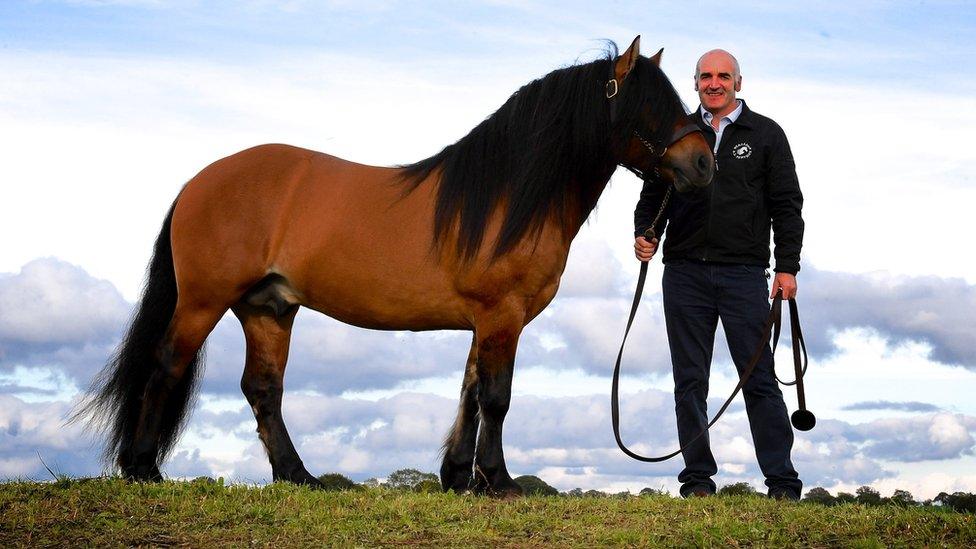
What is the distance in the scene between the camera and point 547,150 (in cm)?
718

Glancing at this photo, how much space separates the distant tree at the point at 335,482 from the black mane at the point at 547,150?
2.12m

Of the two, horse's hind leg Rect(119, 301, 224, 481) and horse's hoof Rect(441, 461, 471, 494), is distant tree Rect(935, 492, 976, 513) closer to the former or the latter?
horse's hoof Rect(441, 461, 471, 494)

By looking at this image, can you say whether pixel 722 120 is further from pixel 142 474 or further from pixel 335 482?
pixel 142 474

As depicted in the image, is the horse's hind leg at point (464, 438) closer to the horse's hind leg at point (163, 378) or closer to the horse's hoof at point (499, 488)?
the horse's hoof at point (499, 488)

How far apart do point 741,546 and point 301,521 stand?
2.60 m

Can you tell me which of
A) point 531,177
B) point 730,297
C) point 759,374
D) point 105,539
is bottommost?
point 105,539

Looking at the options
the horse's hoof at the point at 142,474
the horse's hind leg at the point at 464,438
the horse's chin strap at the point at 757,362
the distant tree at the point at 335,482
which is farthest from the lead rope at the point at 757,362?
the horse's hoof at the point at 142,474

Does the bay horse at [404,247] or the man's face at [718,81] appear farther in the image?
the man's face at [718,81]

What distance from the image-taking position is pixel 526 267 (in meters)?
7.13

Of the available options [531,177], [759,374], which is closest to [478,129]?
[531,177]

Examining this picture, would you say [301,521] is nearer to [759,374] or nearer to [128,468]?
[128,468]

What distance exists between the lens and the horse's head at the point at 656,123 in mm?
Answer: 7000

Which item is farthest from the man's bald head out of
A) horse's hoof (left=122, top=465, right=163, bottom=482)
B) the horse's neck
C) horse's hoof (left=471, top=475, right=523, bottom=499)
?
horse's hoof (left=122, top=465, right=163, bottom=482)

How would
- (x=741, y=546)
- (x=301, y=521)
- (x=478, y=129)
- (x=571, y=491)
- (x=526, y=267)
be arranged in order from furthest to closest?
(x=571, y=491) → (x=478, y=129) → (x=526, y=267) → (x=301, y=521) → (x=741, y=546)
